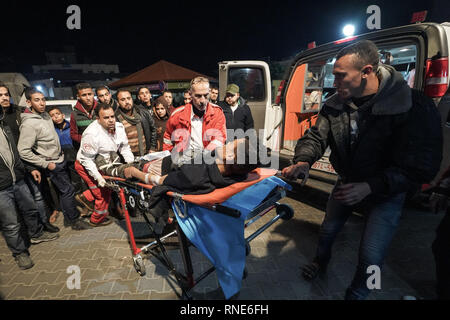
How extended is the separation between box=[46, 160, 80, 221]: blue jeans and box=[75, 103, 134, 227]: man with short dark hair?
0.98ft

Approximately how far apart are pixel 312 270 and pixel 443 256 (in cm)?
118

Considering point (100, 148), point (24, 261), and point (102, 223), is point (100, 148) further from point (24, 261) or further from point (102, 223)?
point (24, 261)

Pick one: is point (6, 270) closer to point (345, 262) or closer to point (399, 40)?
point (345, 262)

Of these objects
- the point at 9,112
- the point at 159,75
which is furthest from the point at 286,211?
the point at 159,75

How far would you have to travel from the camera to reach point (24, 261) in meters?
2.71

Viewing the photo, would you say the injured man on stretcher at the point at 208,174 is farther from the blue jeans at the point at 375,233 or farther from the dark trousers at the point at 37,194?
the dark trousers at the point at 37,194

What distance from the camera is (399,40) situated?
2.74 m

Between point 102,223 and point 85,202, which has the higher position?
point 85,202

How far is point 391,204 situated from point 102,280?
10.4ft

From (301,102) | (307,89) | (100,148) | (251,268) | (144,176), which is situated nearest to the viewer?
(144,176)

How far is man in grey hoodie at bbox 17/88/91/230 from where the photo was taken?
2957mm

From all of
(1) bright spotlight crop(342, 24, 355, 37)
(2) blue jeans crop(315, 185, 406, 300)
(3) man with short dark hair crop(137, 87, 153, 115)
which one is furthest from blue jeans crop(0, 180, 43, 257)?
(1) bright spotlight crop(342, 24, 355, 37)

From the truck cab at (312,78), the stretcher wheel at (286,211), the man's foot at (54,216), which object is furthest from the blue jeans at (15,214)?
the truck cab at (312,78)

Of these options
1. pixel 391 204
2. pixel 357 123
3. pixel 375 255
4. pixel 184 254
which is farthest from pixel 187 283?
pixel 357 123
